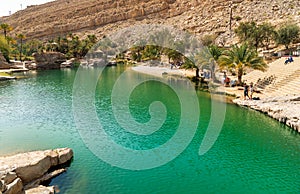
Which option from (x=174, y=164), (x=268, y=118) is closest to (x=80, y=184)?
(x=174, y=164)

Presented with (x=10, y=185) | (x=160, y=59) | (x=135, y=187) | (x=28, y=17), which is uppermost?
(x=28, y=17)

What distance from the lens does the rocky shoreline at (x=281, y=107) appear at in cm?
2217

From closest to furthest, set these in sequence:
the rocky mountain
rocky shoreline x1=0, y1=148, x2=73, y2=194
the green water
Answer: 1. rocky shoreline x1=0, y1=148, x2=73, y2=194
2. the green water
3. the rocky mountain

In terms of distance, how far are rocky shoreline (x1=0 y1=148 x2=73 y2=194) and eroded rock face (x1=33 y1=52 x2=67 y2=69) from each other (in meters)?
61.0

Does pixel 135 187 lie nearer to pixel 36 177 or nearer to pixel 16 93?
pixel 36 177

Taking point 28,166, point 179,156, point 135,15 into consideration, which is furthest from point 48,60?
point 135,15

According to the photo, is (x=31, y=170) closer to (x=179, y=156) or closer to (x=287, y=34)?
(x=179, y=156)

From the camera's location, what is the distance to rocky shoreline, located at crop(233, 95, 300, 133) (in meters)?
22.2

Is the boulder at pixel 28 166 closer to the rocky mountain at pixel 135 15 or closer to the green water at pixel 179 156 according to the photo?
the green water at pixel 179 156

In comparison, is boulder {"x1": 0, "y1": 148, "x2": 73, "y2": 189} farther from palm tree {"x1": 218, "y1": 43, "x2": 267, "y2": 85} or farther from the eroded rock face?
the eroded rock face

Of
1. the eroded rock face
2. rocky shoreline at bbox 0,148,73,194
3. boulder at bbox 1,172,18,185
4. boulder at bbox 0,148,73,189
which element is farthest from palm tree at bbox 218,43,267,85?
the eroded rock face

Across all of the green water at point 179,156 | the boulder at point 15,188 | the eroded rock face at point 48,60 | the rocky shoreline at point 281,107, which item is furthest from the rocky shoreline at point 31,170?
the eroded rock face at point 48,60

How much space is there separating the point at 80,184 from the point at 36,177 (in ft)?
6.67

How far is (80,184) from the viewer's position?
1359 cm
